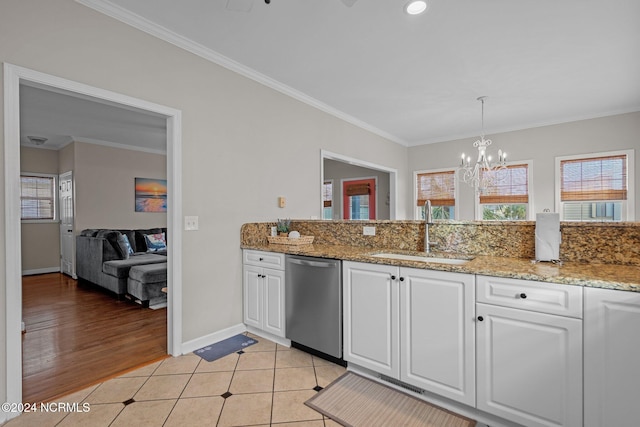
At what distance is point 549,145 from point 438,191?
1.85 meters

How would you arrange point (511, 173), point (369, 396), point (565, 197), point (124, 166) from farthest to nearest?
point (124, 166)
point (511, 173)
point (565, 197)
point (369, 396)

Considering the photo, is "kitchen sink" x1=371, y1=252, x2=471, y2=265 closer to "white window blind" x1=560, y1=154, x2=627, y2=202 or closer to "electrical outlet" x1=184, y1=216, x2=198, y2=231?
"electrical outlet" x1=184, y1=216, x2=198, y2=231

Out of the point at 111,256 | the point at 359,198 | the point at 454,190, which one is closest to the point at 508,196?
the point at 454,190

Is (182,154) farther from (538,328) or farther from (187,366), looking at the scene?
(538,328)

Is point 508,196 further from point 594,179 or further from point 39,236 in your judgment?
point 39,236

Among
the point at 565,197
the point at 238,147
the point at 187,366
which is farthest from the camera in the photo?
the point at 565,197

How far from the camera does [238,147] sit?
3.06 meters

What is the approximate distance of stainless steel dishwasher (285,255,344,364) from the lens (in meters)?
2.31

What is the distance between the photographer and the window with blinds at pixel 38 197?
19.9 ft

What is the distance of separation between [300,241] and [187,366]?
1.35m

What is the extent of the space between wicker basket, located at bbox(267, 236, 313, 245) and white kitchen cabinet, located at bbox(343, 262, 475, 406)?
0.80 metres

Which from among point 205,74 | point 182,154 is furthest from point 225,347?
point 205,74

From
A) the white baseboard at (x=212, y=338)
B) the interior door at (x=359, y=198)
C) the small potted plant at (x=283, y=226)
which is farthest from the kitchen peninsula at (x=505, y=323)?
the interior door at (x=359, y=198)

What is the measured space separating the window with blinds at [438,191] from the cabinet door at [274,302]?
4096 mm
